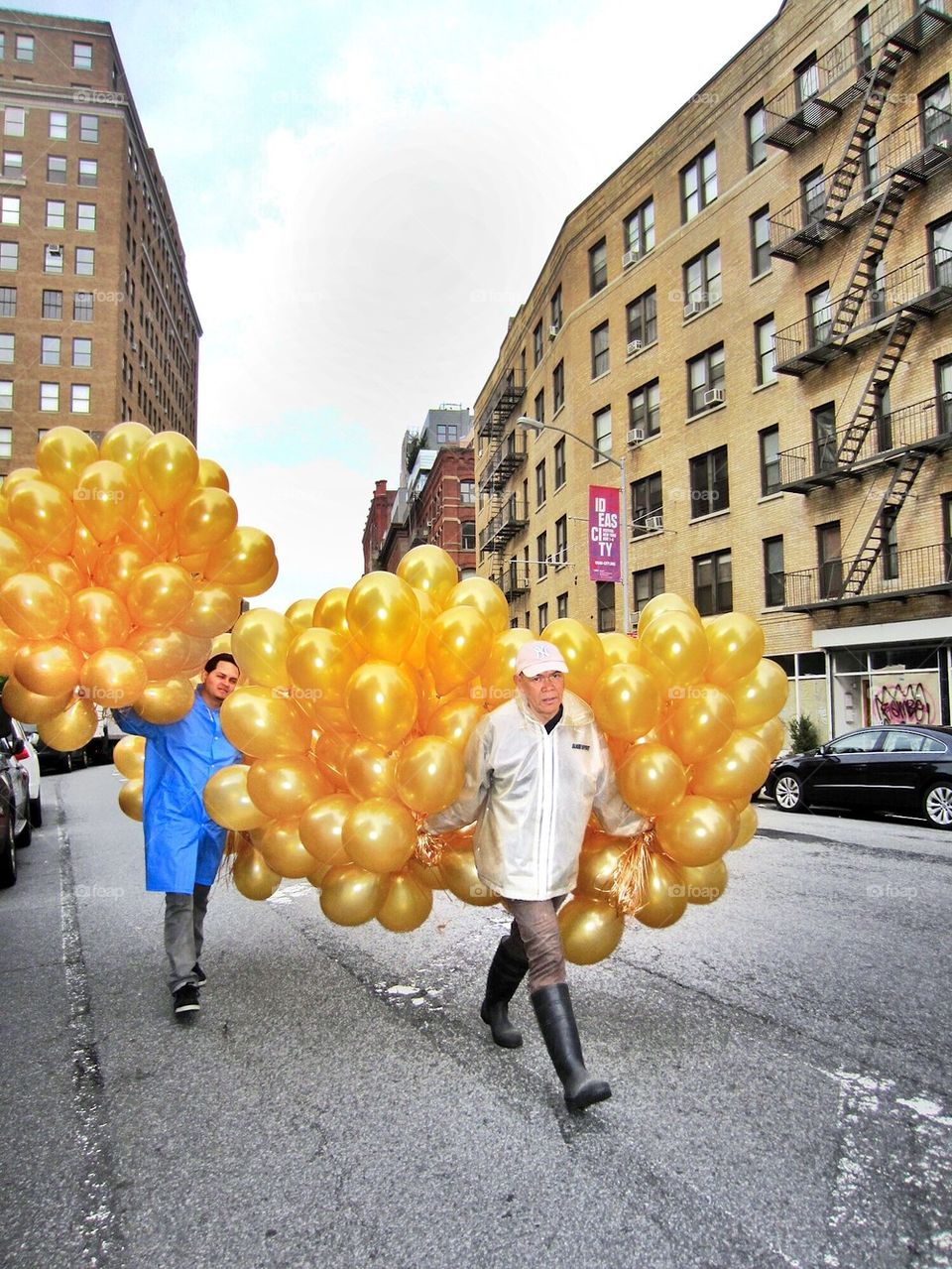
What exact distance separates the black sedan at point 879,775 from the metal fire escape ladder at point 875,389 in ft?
30.0

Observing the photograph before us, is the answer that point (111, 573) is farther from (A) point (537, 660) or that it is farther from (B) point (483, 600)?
(A) point (537, 660)

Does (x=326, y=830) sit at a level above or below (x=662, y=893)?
above

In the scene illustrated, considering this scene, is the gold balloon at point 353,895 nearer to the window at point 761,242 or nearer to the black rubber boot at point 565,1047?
the black rubber boot at point 565,1047

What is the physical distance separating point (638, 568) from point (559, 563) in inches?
225

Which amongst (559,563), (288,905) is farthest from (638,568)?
(288,905)

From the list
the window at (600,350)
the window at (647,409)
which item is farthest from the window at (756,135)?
the window at (600,350)

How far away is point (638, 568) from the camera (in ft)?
97.2

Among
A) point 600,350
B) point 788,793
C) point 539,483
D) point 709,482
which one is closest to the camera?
point 788,793

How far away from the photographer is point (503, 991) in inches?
159

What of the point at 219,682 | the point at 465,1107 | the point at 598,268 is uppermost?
the point at 598,268

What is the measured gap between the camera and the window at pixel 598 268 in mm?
32812

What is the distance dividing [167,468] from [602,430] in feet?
96.3

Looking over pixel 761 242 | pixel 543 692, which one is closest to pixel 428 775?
pixel 543 692

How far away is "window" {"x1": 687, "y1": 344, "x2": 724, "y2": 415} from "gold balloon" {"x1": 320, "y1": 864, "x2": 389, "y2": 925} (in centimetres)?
2474
